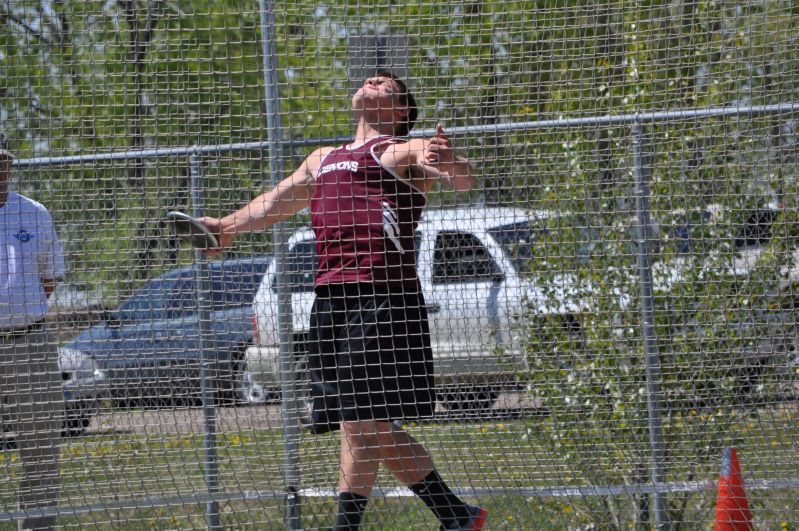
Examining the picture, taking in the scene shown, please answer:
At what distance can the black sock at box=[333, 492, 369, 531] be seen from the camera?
3.34 metres

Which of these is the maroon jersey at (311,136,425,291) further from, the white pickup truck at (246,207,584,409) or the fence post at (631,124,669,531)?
the fence post at (631,124,669,531)

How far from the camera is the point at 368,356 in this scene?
10.7 feet

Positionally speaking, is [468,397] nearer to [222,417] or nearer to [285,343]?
[285,343]

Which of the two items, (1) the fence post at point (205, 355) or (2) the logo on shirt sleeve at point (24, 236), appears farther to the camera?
(2) the logo on shirt sleeve at point (24, 236)

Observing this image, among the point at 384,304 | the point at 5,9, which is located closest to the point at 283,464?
the point at 384,304

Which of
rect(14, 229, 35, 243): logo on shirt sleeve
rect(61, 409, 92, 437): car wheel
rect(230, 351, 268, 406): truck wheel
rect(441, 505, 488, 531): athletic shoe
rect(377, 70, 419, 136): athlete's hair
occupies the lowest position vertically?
rect(441, 505, 488, 531): athletic shoe

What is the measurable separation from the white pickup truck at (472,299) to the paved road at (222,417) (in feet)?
0.24

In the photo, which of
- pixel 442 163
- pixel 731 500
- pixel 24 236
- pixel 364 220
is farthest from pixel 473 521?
pixel 24 236

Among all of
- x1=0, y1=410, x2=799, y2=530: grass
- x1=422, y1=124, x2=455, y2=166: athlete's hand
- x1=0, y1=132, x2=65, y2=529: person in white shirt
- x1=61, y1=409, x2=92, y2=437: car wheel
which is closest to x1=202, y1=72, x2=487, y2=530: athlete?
x1=422, y1=124, x2=455, y2=166: athlete's hand

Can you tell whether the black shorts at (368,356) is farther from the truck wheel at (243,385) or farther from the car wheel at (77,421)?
the car wheel at (77,421)

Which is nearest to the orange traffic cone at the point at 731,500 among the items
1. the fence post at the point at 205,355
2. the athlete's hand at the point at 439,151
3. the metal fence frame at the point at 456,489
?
the metal fence frame at the point at 456,489

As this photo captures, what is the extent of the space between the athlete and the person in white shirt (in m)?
0.88

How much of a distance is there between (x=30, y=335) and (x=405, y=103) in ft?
6.18

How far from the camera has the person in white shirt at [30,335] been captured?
3.69 metres
